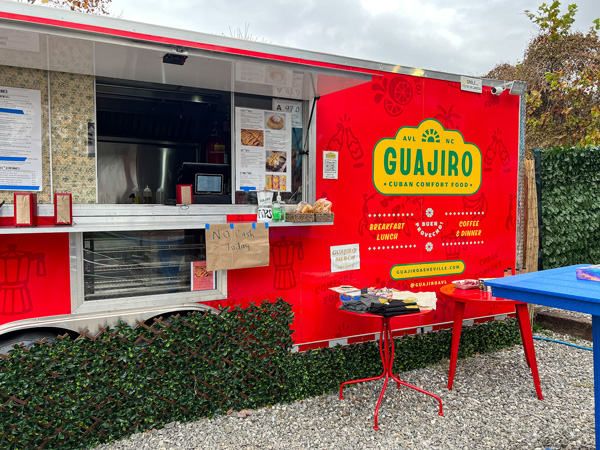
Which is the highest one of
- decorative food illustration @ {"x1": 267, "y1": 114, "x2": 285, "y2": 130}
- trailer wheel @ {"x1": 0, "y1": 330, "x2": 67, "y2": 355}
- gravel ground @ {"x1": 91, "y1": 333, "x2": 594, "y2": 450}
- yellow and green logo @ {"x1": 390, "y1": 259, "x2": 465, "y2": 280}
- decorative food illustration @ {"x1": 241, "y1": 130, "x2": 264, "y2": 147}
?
decorative food illustration @ {"x1": 267, "y1": 114, "x2": 285, "y2": 130}

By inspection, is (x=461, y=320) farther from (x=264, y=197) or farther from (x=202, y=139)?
(x=202, y=139)

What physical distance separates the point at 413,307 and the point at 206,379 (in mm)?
1645

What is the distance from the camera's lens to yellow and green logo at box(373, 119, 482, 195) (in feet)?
13.5

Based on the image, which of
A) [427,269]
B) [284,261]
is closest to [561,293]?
[284,261]

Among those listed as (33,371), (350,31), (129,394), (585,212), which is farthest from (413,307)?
(350,31)

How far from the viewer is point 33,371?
272 centimetres

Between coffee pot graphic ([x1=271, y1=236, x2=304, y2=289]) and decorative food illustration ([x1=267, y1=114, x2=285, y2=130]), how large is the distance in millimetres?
945

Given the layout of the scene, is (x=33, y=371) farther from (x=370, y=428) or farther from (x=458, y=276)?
(x=458, y=276)

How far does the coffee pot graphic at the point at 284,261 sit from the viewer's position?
3.65 meters

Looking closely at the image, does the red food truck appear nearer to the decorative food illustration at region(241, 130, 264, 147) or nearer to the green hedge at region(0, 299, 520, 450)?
the decorative food illustration at region(241, 130, 264, 147)

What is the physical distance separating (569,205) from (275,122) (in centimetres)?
464

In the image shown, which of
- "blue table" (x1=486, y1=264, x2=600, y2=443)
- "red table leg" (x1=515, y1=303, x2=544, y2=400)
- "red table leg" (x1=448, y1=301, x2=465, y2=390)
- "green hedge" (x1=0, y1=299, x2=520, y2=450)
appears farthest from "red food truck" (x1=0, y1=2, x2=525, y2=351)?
"blue table" (x1=486, y1=264, x2=600, y2=443)

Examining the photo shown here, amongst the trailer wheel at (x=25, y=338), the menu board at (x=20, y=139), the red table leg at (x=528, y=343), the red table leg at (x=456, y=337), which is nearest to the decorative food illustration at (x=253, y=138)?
the menu board at (x=20, y=139)

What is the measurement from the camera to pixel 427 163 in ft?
14.3
